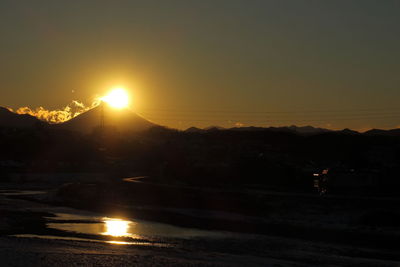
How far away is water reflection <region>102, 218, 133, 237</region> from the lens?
108ft

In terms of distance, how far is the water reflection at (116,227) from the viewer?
108 ft

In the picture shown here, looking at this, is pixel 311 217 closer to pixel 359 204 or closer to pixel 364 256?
pixel 359 204

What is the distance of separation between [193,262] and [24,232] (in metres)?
12.1

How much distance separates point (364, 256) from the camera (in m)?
27.5

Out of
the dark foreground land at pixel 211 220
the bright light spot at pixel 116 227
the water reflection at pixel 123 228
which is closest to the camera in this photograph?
the dark foreground land at pixel 211 220

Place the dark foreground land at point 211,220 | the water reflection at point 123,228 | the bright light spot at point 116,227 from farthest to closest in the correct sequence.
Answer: the bright light spot at point 116,227 < the water reflection at point 123,228 < the dark foreground land at point 211,220

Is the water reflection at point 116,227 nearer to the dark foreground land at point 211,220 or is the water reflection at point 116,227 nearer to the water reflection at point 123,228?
the water reflection at point 123,228

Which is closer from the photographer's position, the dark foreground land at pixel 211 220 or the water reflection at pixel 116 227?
the dark foreground land at pixel 211 220

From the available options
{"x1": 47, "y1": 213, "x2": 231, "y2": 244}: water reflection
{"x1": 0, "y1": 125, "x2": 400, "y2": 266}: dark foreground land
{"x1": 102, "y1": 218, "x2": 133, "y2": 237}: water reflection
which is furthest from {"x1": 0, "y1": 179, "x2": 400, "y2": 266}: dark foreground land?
{"x1": 102, "y1": 218, "x2": 133, "y2": 237}: water reflection

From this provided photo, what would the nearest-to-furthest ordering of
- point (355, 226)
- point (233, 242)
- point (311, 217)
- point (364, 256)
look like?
point (364, 256)
point (233, 242)
point (355, 226)
point (311, 217)

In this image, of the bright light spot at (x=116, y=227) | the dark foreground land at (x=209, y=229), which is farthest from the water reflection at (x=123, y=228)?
the dark foreground land at (x=209, y=229)

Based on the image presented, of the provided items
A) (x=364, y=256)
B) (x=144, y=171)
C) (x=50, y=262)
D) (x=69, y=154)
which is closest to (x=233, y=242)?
(x=364, y=256)

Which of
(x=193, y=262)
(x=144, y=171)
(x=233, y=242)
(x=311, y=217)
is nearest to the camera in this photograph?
(x=193, y=262)

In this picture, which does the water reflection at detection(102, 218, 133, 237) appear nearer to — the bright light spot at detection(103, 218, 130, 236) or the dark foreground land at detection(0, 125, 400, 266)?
the bright light spot at detection(103, 218, 130, 236)
